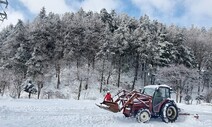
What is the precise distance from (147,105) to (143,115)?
66 centimetres

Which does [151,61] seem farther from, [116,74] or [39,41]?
[39,41]

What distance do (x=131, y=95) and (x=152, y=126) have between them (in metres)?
2.11

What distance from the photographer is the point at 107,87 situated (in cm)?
4647

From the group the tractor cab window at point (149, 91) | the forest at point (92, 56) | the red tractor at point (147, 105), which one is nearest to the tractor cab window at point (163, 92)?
the red tractor at point (147, 105)

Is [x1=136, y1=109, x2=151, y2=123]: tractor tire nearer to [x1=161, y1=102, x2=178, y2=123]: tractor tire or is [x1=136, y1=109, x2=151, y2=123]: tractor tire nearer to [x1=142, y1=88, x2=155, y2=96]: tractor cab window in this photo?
[x1=161, y1=102, x2=178, y2=123]: tractor tire

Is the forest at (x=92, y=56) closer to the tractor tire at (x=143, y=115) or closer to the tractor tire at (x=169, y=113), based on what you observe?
the tractor tire at (x=169, y=113)

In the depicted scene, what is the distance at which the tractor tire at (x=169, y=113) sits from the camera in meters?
13.5

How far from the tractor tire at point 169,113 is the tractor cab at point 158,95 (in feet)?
0.93

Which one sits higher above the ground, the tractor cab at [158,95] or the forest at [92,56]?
the forest at [92,56]

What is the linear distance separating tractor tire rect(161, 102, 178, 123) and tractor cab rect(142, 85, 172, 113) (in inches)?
11.2

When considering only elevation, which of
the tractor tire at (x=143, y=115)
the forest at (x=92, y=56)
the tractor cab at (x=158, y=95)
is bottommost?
the tractor tire at (x=143, y=115)

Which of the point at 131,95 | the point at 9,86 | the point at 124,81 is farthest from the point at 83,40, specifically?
the point at 131,95

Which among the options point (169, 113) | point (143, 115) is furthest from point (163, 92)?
point (143, 115)

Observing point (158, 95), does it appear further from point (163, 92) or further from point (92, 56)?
point (92, 56)
